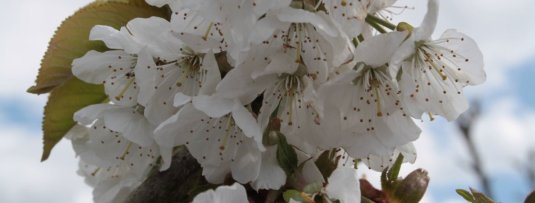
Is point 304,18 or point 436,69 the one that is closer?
point 304,18

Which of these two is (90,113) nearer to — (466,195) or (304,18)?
(304,18)

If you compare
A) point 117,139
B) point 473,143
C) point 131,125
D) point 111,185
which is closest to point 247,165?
point 131,125

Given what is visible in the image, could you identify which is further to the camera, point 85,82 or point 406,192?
point 85,82

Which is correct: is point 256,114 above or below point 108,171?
above

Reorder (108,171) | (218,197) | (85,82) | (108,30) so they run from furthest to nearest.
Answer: (108,171) < (85,82) < (108,30) < (218,197)

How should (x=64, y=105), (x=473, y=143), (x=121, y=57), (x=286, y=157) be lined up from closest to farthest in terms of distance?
1. (x=286, y=157)
2. (x=121, y=57)
3. (x=64, y=105)
4. (x=473, y=143)

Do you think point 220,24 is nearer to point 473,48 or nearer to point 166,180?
point 166,180

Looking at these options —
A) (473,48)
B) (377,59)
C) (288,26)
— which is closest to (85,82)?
(288,26)

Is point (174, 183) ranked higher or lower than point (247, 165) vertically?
lower
